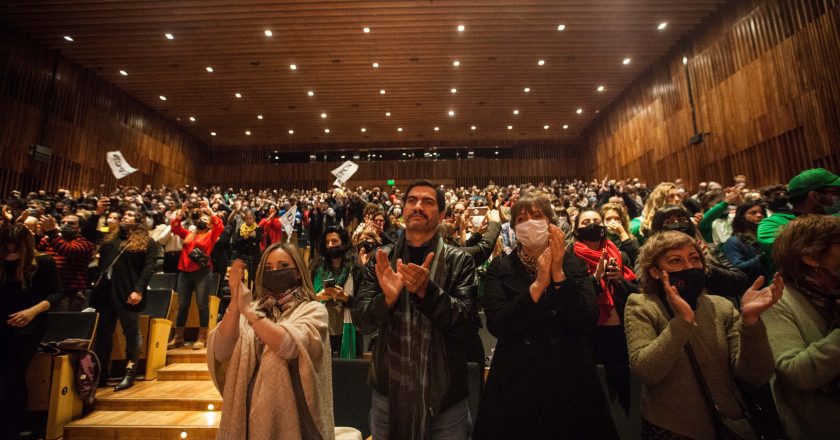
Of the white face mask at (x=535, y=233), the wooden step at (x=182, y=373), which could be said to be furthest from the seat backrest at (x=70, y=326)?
the white face mask at (x=535, y=233)

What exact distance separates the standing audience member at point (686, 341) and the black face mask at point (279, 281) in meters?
1.31

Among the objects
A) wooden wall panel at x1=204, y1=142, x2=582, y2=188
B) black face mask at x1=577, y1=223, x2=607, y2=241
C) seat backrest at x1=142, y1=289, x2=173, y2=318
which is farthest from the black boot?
wooden wall panel at x1=204, y1=142, x2=582, y2=188

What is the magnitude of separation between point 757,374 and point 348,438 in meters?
1.48

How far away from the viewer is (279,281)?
5.15ft

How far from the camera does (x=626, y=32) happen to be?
28.0ft

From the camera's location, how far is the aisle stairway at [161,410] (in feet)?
8.29

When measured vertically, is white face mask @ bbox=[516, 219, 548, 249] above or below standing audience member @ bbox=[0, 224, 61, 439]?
above

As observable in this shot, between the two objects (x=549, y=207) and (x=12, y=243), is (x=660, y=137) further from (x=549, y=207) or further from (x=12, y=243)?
(x=12, y=243)

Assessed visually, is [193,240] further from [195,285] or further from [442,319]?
[442,319]

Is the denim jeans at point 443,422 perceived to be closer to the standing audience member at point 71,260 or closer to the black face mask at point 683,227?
the black face mask at point 683,227

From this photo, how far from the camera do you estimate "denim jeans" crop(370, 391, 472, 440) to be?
1.23 meters

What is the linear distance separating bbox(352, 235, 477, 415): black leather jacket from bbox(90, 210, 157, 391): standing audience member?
104 inches

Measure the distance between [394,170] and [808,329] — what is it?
1504cm

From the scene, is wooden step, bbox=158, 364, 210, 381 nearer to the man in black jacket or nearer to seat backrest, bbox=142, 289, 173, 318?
seat backrest, bbox=142, 289, 173, 318
